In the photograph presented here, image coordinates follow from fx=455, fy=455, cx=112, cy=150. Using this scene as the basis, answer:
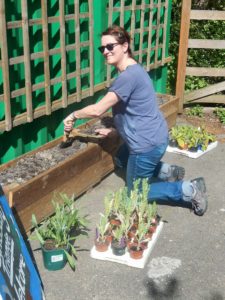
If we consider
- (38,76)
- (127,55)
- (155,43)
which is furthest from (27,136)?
(155,43)

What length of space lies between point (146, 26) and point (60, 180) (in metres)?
3.31

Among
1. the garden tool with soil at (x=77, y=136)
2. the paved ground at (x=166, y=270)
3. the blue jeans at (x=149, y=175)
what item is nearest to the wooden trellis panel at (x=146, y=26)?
the garden tool with soil at (x=77, y=136)

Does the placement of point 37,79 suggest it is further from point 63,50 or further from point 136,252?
point 136,252

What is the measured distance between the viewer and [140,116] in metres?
3.98

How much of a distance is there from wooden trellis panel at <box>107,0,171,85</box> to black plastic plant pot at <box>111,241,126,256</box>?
2.70 metres

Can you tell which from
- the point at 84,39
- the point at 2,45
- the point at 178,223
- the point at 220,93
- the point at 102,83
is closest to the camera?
the point at 2,45

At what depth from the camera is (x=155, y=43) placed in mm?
6719

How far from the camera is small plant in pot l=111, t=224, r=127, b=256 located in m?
3.44

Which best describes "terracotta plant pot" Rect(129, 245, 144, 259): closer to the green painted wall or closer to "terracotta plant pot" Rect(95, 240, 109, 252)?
"terracotta plant pot" Rect(95, 240, 109, 252)

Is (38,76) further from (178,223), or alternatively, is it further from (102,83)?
(178,223)

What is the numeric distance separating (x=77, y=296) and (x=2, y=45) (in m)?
2.09

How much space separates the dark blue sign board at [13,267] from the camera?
2.35 metres

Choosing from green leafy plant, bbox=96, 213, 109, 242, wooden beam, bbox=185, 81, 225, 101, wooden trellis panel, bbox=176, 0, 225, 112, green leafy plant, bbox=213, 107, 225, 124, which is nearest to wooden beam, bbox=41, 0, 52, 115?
green leafy plant, bbox=96, 213, 109, 242

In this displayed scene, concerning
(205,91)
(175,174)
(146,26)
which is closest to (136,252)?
(175,174)
